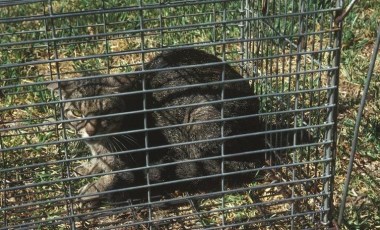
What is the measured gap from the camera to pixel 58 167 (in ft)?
11.2

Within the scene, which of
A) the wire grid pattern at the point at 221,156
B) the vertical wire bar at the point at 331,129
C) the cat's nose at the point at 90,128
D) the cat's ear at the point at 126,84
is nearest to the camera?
the wire grid pattern at the point at 221,156

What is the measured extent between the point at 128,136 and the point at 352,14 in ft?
9.01

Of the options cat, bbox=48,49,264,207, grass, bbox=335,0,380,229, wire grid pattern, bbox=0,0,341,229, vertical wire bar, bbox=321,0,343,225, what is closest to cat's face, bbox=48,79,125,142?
cat, bbox=48,49,264,207

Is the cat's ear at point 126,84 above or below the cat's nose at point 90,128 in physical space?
above

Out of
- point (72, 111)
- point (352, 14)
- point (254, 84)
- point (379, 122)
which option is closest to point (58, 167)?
point (72, 111)

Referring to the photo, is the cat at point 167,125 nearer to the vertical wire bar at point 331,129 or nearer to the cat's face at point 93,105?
the cat's face at point 93,105

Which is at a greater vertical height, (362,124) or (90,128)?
(90,128)

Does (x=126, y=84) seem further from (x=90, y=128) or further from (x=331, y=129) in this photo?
(x=331, y=129)

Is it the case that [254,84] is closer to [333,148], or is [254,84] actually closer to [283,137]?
[283,137]

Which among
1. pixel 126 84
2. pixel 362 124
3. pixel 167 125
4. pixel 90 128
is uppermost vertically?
pixel 126 84

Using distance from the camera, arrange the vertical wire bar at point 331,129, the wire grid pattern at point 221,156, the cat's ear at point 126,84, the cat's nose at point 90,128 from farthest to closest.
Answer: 1. the cat's ear at point 126,84
2. the cat's nose at point 90,128
3. the vertical wire bar at point 331,129
4. the wire grid pattern at point 221,156

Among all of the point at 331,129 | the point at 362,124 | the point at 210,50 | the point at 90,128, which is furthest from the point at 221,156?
the point at 210,50

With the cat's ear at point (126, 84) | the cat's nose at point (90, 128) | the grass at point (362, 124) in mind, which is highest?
the cat's ear at point (126, 84)

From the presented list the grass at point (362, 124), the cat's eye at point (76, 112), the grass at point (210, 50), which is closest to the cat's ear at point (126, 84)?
the grass at point (210, 50)
